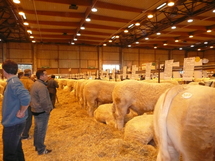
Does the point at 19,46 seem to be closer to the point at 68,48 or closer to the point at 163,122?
the point at 68,48

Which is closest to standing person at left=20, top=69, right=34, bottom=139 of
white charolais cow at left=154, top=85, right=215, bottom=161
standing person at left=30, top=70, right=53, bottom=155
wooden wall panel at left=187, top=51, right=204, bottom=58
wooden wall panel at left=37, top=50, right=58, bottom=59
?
standing person at left=30, top=70, right=53, bottom=155

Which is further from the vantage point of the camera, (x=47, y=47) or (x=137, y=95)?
(x=47, y=47)

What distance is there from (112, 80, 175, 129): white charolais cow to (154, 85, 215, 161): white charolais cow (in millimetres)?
2672

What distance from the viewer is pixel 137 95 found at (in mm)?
4801

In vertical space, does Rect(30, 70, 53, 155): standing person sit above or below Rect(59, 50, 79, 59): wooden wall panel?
below

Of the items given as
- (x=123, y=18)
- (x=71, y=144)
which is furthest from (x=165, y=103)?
(x=123, y=18)

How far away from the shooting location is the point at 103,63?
28562mm

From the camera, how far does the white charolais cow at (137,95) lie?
4.59 meters

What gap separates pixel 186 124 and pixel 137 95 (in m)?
3.17

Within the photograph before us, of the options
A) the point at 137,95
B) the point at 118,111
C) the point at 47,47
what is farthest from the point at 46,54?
the point at 137,95

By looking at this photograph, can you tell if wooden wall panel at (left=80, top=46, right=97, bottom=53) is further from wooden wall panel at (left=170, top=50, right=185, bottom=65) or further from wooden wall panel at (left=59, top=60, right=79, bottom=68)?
wooden wall panel at (left=170, top=50, right=185, bottom=65)

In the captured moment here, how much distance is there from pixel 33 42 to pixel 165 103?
26.2 metres

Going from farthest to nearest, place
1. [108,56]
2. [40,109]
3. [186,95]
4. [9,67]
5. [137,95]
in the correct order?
[108,56]
[137,95]
[40,109]
[9,67]
[186,95]

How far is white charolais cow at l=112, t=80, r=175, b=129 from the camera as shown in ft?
15.0
